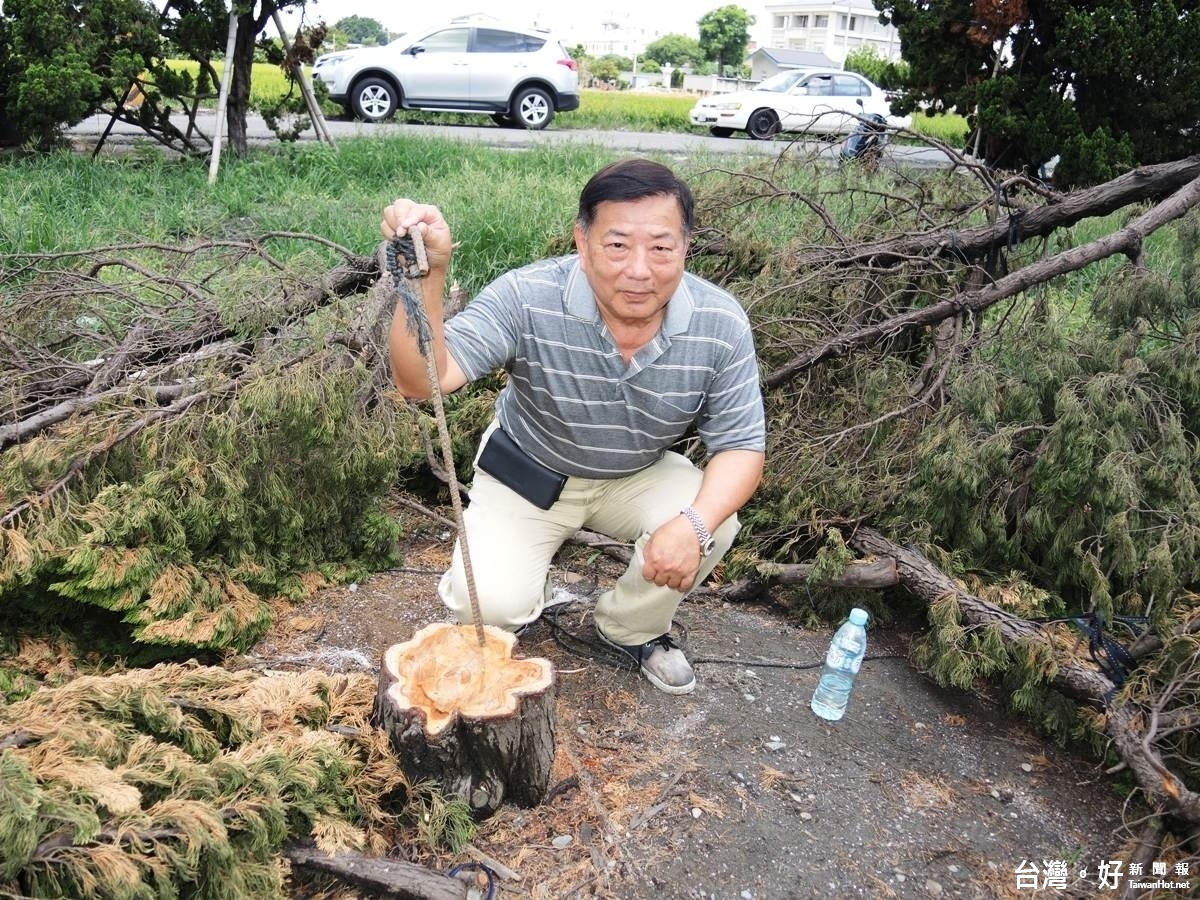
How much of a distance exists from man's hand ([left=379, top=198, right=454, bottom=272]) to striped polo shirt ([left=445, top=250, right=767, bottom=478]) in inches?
11.3

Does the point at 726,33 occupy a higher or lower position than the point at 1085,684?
higher

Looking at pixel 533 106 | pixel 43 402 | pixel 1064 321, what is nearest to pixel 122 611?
pixel 43 402

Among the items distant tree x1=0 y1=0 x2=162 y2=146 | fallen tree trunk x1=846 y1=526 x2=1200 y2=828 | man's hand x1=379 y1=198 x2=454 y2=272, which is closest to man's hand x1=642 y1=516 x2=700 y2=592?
man's hand x1=379 y1=198 x2=454 y2=272

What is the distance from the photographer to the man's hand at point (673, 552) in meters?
2.49

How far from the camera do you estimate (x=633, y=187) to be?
8.02ft

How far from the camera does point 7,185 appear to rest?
20.6 ft

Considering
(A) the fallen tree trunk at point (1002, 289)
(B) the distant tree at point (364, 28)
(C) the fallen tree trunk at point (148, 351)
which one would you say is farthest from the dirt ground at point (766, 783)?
(B) the distant tree at point (364, 28)

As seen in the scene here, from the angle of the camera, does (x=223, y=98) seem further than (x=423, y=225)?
Yes

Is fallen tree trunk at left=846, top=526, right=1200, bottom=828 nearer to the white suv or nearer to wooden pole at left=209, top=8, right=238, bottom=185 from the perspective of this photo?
wooden pole at left=209, top=8, right=238, bottom=185

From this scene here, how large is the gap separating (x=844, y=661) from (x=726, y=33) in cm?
7165

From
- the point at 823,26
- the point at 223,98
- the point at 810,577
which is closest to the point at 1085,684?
the point at 810,577

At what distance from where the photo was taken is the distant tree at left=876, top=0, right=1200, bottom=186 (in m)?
6.82

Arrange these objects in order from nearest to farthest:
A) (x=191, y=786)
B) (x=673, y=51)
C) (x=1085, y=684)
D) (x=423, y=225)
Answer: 1. (x=191, y=786)
2. (x=423, y=225)
3. (x=1085, y=684)
4. (x=673, y=51)

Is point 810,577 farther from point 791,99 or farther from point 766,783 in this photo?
point 791,99
